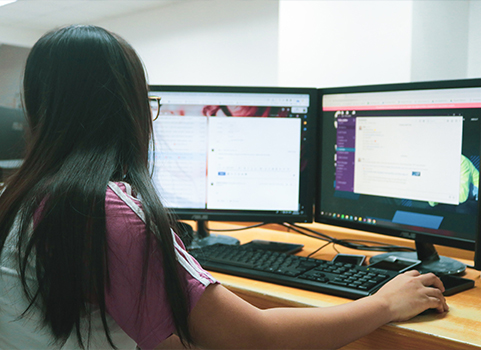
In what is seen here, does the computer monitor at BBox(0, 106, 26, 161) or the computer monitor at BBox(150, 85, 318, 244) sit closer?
the computer monitor at BBox(150, 85, 318, 244)

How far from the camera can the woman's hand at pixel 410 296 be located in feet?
2.35

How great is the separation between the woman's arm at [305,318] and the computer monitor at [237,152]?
45 centimetres

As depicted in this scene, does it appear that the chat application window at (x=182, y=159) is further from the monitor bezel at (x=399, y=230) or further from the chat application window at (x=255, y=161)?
the monitor bezel at (x=399, y=230)

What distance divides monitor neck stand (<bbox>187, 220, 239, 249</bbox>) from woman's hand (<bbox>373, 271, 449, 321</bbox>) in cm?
59

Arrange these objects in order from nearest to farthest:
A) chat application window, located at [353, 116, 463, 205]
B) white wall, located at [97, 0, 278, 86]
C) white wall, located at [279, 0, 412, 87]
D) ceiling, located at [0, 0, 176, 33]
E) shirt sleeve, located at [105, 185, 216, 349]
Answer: shirt sleeve, located at [105, 185, 216, 349] < chat application window, located at [353, 116, 463, 205] < white wall, located at [279, 0, 412, 87] < white wall, located at [97, 0, 278, 86] < ceiling, located at [0, 0, 176, 33]

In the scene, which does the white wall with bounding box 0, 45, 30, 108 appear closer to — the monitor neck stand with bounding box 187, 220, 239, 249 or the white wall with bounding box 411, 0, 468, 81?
the monitor neck stand with bounding box 187, 220, 239, 249

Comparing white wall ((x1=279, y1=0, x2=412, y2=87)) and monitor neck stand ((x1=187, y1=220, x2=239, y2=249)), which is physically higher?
white wall ((x1=279, y1=0, x2=412, y2=87))

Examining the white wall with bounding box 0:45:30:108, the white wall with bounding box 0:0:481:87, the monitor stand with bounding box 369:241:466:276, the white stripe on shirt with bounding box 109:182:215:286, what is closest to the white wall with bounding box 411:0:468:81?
the white wall with bounding box 0:0:481:87

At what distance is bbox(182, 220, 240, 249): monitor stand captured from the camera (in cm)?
125

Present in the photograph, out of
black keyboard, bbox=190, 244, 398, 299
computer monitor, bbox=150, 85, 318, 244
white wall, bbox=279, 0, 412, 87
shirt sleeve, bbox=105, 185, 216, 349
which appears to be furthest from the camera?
white wall, bbox=279, 0, 412, 87

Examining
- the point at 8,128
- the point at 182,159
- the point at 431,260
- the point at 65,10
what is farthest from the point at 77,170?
the point at 65,10

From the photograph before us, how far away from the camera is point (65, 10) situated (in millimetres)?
5832

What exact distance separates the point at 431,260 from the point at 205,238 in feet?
2.10

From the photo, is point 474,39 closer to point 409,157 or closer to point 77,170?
point 409,157
